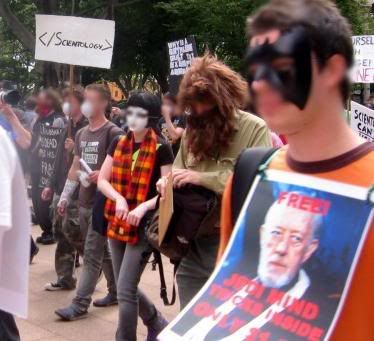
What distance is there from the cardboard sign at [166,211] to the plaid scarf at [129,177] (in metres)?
0.84

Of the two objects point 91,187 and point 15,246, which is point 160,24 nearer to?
point 91,187

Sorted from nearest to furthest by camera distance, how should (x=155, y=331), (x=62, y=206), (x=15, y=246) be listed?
(x=15, y=246) < (x=155, y=331) < (x=62, y=206)

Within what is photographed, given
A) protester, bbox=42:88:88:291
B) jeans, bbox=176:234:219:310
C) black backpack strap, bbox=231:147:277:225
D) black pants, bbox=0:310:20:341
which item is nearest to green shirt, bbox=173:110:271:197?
jeans, bbox=176:234:219:310

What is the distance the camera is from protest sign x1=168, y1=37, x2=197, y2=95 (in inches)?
358

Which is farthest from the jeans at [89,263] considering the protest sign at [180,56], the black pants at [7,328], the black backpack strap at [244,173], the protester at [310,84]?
the protest sign at [180,56]

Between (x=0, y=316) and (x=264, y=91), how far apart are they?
7.39ft

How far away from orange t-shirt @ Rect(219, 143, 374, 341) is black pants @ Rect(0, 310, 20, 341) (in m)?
2.11

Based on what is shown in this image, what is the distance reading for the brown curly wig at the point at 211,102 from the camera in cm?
321

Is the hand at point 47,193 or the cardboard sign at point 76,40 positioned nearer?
the hand at point 47,193

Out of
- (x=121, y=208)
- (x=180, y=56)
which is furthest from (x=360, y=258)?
(x=180, y=56)

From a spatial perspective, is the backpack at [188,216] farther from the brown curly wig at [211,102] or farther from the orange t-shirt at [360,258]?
the orange t-shirt at [360,258]

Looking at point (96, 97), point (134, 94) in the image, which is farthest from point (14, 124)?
point (134, 94)

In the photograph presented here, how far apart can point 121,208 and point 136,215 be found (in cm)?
14

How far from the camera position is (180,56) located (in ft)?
31.0
